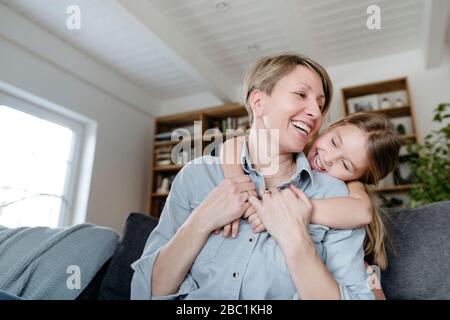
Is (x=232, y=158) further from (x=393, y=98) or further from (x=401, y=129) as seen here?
(x=393, y=98)

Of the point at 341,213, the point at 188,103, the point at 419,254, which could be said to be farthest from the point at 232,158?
the point at 188,103

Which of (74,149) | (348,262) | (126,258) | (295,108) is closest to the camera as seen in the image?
(348,262)

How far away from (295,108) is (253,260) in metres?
0.39

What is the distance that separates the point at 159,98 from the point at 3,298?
3793 mm

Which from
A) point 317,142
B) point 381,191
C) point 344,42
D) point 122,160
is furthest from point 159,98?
point 317,142

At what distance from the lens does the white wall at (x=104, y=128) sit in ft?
8.87

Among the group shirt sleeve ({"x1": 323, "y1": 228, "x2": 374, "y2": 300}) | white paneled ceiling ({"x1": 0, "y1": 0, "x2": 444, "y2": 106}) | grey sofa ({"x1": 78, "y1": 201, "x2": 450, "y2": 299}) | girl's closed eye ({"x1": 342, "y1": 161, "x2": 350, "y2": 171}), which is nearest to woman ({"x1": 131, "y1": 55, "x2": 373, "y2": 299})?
shirt sleeve ({"x1": 323, "y1": 228, "x2": 374, "y2": 300})

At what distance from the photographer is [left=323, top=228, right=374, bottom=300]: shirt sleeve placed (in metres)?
0.64

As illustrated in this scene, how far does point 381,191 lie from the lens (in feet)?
9.39

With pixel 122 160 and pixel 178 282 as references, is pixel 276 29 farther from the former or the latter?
pixel 178 282

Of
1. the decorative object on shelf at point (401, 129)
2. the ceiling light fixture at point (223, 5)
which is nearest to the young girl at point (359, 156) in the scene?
the ceiling light fixture at point (223, 5)

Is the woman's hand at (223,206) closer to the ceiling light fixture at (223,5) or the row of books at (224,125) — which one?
the ceiling light fixture at (223,5)

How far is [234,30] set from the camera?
2.87 m

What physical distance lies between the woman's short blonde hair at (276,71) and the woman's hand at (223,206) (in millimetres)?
294
